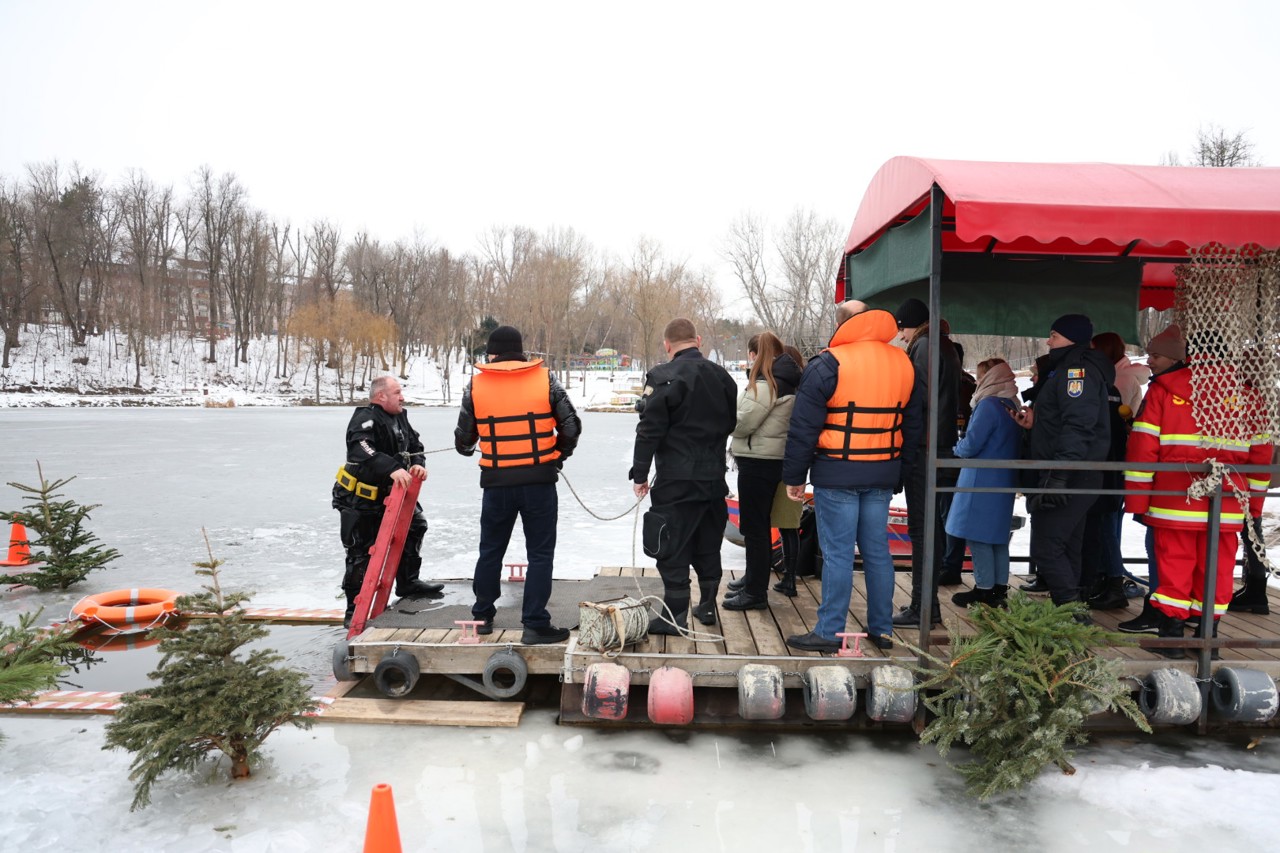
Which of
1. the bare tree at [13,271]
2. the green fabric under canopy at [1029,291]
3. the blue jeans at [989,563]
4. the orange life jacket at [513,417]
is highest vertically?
the bare tree at [13,271]

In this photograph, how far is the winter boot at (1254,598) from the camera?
5.16 meters

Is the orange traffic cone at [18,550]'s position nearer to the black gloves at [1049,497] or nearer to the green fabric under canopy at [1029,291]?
the green fabric under canopy at [1029,291]

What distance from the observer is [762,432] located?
16.2 feet

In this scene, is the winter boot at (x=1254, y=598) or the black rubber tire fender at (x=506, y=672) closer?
the black rubber tire fender at (x=506, y=672)

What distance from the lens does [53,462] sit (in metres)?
15.2

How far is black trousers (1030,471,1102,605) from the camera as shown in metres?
4.42

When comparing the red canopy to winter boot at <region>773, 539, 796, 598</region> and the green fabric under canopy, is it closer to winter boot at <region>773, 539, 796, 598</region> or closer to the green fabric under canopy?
the green fabric under canopy

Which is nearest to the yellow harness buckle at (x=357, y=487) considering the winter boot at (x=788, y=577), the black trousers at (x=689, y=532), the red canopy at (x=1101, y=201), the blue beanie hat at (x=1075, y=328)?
the black trousers at (x=689, y=532)

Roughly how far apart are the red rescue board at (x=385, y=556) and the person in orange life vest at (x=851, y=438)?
8.08 feet

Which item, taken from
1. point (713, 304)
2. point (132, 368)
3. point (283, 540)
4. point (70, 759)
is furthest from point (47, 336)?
point (70, 759)

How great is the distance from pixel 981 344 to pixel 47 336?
52082 millimetres

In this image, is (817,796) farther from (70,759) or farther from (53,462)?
(53,462)

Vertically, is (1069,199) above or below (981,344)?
below

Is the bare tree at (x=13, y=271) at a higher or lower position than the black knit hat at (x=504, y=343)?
higher
